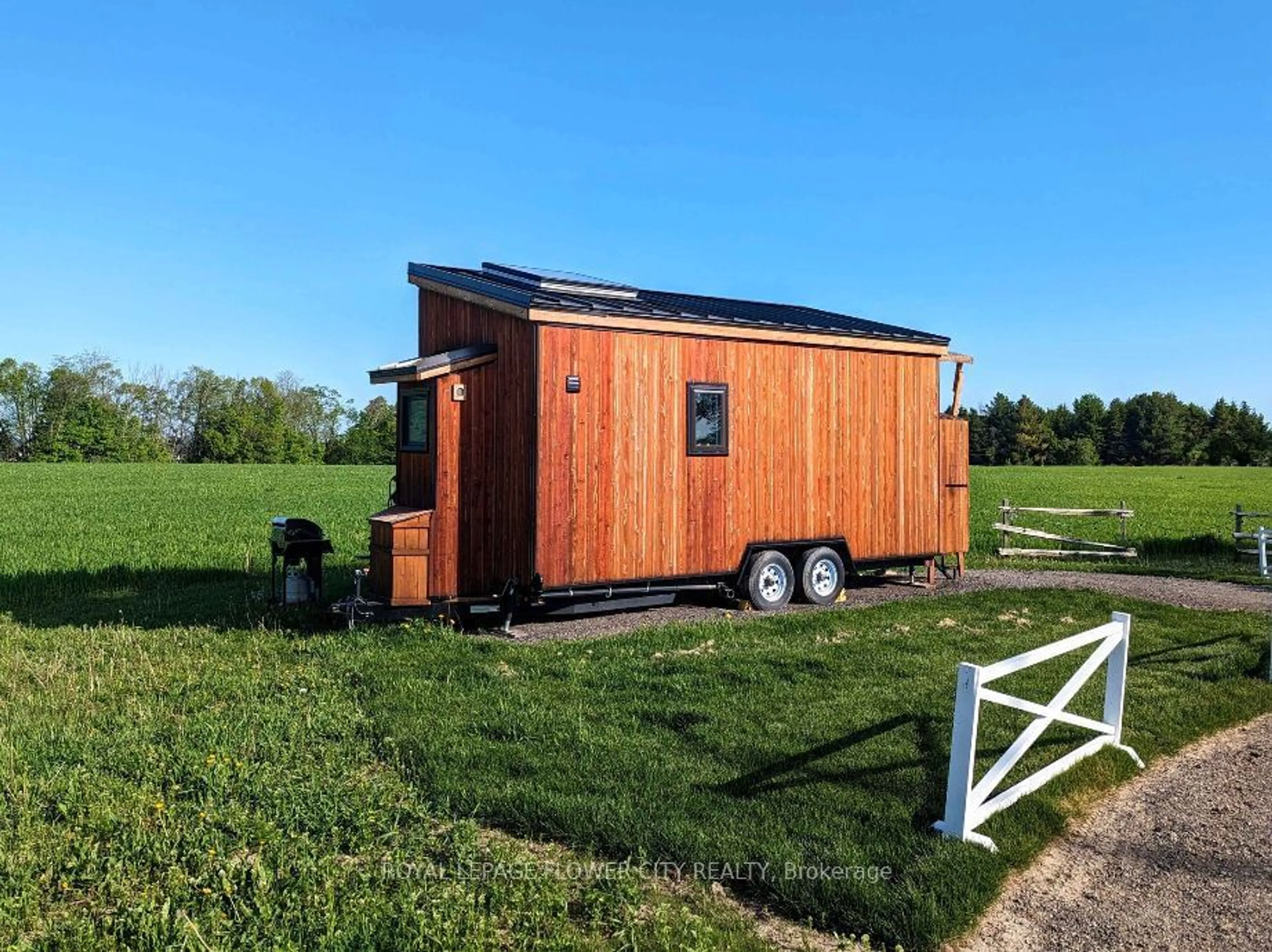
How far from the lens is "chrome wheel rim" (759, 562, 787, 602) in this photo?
1205cm

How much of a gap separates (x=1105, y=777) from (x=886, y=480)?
753 centimetres

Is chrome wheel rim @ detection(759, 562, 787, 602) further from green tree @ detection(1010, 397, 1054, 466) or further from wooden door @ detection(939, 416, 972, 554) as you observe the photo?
green tree @ detection(1010, 397, 1054, 466)

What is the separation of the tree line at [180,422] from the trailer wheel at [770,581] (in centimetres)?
7071

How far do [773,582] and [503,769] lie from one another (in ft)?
22.4

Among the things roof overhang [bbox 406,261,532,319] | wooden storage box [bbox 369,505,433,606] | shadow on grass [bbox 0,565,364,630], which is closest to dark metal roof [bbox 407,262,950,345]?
roof overhang [bbox 406,261,532,319]

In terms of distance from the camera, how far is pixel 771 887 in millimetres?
4422

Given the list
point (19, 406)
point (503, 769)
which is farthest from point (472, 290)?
point (19, 406)

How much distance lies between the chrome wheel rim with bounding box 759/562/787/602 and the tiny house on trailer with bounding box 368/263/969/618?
0.08ft

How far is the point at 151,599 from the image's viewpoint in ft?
43.8

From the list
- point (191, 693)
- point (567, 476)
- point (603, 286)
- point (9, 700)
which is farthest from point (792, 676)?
point (9, 700)

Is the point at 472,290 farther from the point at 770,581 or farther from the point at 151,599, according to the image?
the point at 151,599

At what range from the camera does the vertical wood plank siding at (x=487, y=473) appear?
10.3 meters

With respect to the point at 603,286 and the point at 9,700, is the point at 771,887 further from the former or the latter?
the point at 603,286

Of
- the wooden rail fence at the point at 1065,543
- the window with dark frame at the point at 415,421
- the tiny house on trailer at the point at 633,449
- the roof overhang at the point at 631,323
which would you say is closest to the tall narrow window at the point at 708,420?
the tiny house on trailer at the point at 633,449
